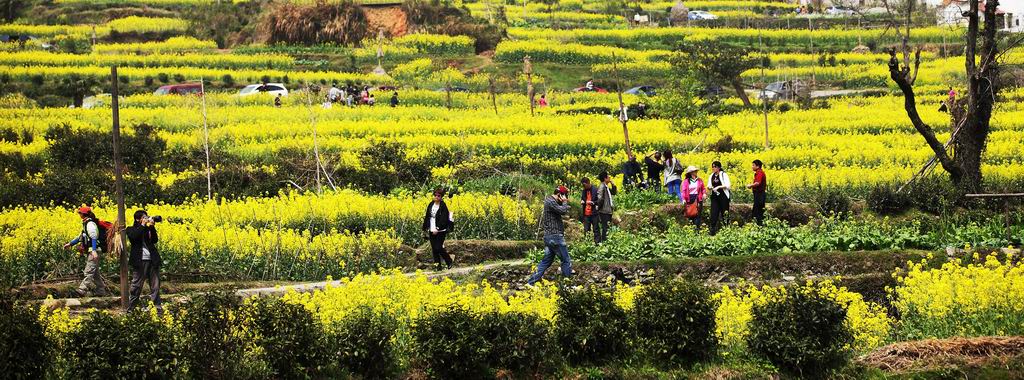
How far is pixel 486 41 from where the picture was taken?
205 feet

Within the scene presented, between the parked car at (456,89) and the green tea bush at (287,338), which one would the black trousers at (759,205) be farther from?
the parked car at (456,89)

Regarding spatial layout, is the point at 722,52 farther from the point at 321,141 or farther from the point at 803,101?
the point at 321,141

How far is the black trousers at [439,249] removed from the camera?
21688 mm

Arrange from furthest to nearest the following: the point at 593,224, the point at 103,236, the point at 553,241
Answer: the point at 593,224 → the point at 103,236 → the point at 553,241

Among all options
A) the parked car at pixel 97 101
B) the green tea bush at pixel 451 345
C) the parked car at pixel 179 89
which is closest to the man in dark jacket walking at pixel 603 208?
the green tea bush at pixel 451 345

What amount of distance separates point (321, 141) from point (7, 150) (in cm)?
791

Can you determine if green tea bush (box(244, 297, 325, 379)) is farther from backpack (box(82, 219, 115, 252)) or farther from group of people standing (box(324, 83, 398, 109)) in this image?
group of people standing (box(324, 83, 398, 109))

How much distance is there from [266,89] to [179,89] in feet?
10.3

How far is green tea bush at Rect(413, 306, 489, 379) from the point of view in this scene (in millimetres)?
14828

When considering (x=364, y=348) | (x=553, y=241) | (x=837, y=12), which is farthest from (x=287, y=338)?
(x=837, y=12)

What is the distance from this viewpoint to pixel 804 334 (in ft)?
50.2

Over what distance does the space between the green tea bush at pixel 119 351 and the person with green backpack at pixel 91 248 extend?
5.60 metres

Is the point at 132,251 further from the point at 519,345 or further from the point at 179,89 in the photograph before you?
the point at 179,89

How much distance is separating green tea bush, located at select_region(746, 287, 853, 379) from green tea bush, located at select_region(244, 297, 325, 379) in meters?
4.97
